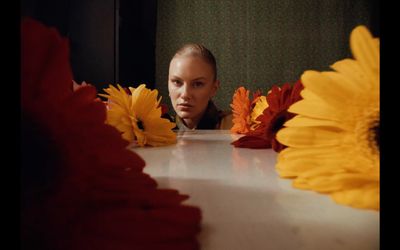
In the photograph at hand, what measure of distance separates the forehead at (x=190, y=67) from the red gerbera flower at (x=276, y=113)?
1.25ft

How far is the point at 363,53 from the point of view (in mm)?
120

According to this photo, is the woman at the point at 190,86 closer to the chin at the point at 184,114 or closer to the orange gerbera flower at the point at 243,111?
the chin at the point at 184,114

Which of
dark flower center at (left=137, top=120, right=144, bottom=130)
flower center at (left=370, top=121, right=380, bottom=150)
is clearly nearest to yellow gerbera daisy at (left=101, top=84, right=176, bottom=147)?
dark flower center at (left=137, top=120, right=144, bottom=130)

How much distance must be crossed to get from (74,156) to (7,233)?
0.11ft

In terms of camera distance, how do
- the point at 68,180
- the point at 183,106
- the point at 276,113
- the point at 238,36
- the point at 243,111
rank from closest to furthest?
the point at 68,180, the point at 276,113, the point at 243,111, the point at 183,106, the point at 238,36

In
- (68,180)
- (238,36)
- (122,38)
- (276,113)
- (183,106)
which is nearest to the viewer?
(68,180)

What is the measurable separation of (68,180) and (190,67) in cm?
61

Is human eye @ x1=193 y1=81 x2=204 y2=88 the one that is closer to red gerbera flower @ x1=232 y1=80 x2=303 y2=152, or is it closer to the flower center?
red gerbera flower @ x1=232 y1=80 x2=303 y2=152

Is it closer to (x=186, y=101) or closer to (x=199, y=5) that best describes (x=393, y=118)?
(x=186, y=101)

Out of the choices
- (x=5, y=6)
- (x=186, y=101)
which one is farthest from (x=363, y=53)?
(x=186, y=101)

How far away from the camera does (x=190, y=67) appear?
695 millimetres

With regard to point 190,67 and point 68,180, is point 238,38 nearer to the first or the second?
point 190,67

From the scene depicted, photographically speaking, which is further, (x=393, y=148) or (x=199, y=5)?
(x=199, y=5)

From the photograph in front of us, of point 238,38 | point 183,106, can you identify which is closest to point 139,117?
point 183,106
